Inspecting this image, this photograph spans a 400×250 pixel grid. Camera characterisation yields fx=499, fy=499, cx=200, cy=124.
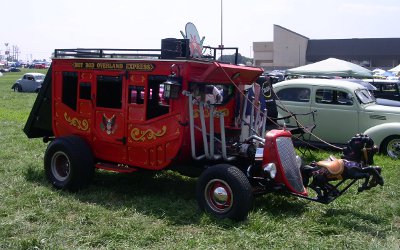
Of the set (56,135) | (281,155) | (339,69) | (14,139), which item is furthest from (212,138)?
(339,69)

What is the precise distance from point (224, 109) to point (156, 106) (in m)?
1.19

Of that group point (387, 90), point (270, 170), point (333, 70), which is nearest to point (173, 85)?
point (270, 170)

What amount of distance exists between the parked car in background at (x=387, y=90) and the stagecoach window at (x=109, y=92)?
1141cm

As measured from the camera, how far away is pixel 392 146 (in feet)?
33.7

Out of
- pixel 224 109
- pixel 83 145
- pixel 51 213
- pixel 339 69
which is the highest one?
pixel 339 69

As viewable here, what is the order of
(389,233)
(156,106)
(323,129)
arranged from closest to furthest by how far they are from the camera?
(389,233) → (156,106) → (323,129)

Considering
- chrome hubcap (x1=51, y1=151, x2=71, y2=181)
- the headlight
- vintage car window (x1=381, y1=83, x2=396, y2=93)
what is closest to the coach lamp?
the headlight

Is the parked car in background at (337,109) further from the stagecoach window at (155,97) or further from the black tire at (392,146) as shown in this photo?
the stagecoach window at (155,97)

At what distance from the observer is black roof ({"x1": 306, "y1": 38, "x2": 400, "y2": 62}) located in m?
68.9

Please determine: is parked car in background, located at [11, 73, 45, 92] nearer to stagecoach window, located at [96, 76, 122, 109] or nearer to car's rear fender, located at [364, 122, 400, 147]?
car's rear fender, located at [364, 122, 400, 147]

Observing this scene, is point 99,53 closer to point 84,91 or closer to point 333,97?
point 84,91

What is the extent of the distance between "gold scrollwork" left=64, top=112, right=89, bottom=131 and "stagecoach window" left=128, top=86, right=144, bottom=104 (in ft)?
3.11

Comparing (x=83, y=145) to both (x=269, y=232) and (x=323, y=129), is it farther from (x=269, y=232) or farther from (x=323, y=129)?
(x=323, y=129)

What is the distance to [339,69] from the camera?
21.8 metres
